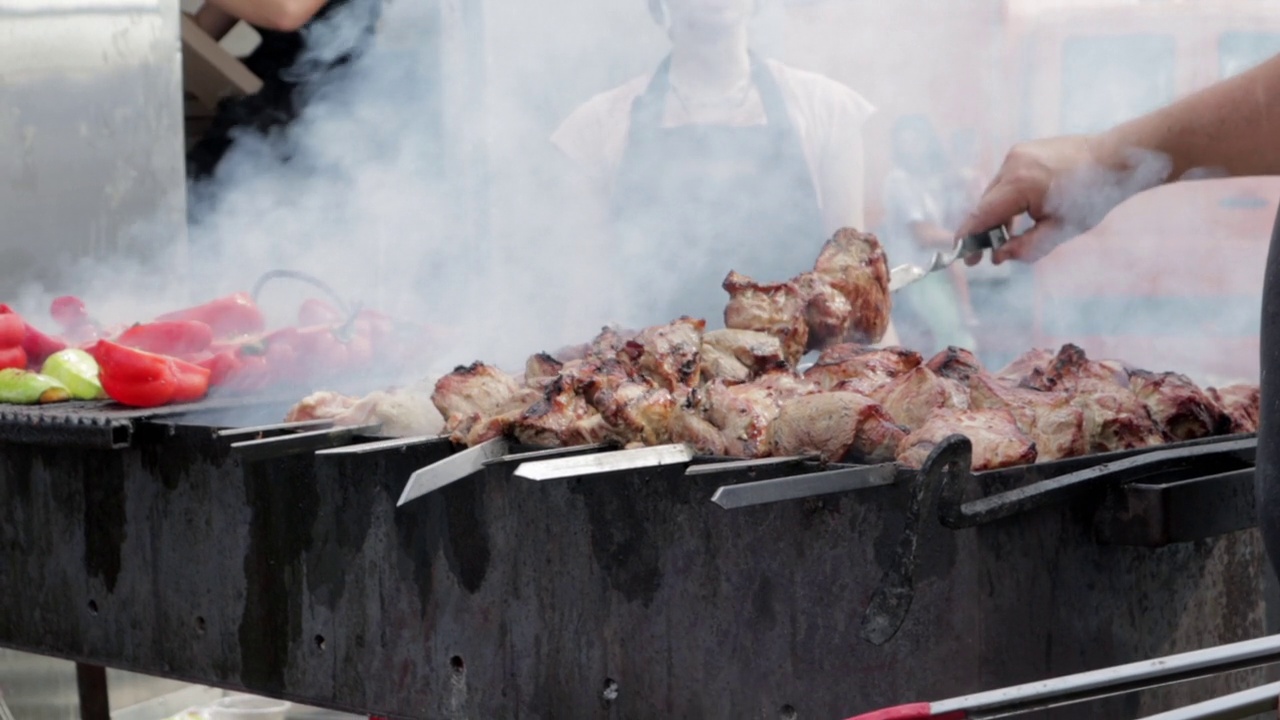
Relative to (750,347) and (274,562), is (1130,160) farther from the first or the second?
(274,562)

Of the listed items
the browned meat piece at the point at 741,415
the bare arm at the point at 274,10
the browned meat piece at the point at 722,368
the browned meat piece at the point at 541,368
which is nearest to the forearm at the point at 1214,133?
the browned meat piece at the point at 722,368

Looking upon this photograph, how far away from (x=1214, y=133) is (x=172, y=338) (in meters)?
2.99

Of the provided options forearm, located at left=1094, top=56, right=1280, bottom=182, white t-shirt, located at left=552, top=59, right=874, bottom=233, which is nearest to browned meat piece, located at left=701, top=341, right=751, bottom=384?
forearm, located at left=1094, top=56, right=1280, bottom=182

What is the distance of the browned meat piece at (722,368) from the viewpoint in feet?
9.64

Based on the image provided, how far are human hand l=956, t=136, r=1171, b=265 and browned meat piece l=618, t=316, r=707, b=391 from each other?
1173 mm

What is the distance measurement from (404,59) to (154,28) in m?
1.51

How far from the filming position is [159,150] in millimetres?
5988

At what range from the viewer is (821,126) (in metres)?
5.98

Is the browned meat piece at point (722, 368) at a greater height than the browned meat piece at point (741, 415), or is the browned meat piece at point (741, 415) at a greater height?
the browned meat piece at point (722, 368)

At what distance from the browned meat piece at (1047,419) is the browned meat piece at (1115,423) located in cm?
3

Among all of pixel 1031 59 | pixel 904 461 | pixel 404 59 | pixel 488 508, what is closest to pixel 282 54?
pixel 404 59

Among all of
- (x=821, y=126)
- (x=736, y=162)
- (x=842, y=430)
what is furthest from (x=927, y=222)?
(x=842, y=430)

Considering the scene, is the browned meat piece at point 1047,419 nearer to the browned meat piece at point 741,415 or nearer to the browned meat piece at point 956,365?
the browned meat piece at point 956,365

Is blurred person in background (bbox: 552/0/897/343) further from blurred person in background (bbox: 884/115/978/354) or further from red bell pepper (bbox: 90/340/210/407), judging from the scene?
red bell pepper (bbox: 90/340/210/407)
